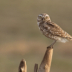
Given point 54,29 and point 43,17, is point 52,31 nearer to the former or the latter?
point 54,29

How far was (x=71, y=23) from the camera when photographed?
19703 mm

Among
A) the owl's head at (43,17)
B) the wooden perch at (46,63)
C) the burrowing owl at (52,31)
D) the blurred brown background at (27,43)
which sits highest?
the blurred brown background at (27,43)

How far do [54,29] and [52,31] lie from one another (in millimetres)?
41

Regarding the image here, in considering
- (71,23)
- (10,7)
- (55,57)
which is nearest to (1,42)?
(55,57)

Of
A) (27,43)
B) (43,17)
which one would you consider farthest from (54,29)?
(27,43)

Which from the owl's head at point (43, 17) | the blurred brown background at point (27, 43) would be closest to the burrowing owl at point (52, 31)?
the owl's head at point (43, 17)

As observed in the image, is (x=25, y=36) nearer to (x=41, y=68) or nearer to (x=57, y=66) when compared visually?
Answer: (x=57, y=66)

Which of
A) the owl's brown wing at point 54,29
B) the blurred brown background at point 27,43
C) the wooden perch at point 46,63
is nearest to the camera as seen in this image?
the wooden perch at point 46,63

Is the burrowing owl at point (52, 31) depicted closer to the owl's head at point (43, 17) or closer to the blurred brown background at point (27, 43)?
the owl's head at point (43, 17)

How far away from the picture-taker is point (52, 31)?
17.3 feet

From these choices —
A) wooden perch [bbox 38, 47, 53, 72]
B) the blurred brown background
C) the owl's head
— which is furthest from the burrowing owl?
the blurred brown background

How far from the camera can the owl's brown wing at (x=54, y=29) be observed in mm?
5211

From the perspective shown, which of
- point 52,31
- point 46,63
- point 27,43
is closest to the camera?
point 46,63

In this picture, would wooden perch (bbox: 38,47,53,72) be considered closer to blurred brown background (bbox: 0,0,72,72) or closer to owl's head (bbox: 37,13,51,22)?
owl's head (bbox: 37,13,51,22)
